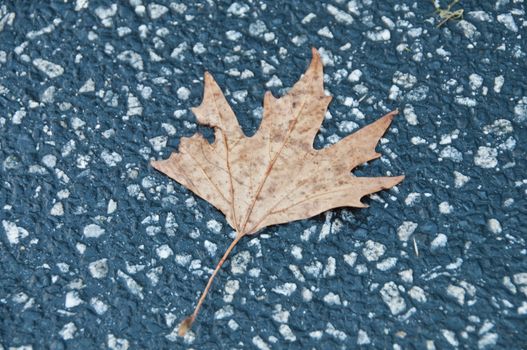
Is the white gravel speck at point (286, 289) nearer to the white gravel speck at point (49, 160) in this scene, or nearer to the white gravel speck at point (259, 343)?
the white gravel speck at point (259, 343)

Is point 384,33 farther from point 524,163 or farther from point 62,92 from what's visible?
point 62,92

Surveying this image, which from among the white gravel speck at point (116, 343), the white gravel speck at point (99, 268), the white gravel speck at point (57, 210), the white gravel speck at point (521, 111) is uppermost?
the white gravel speck at point (521, 111)

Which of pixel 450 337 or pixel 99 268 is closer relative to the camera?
pixel 450 337

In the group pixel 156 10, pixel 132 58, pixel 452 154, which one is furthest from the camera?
pixel 156 10

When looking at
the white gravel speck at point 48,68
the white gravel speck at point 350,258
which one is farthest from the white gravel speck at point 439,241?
the white gravel speck at point 48,68

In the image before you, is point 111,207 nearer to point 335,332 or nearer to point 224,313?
point 224,313

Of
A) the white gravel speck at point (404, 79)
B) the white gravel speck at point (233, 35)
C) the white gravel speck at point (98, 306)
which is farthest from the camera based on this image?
the white gravel speck at point (233, 35)

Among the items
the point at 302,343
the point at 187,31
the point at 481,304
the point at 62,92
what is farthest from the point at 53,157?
the point at 481,304

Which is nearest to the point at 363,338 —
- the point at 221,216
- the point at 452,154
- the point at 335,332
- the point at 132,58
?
the point at 335,332
